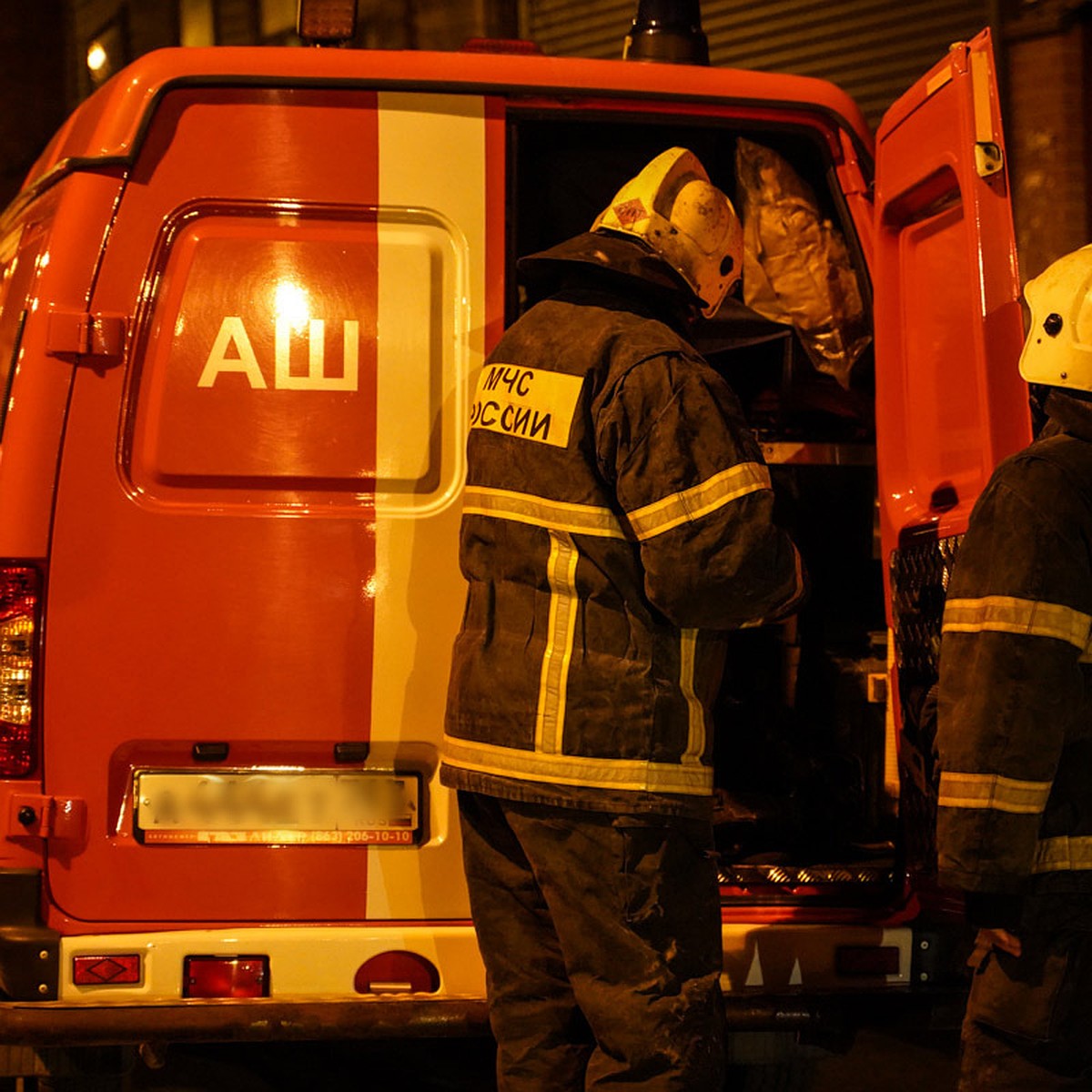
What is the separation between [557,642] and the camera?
2818 mm

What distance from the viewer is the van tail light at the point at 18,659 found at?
3201 millimetres

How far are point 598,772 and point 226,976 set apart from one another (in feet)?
3.22

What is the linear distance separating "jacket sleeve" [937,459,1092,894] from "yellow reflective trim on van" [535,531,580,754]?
0.69 metres

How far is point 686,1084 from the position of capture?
2.74m

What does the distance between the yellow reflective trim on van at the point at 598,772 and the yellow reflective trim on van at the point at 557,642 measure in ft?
0.10

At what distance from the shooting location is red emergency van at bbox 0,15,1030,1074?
10.5ft

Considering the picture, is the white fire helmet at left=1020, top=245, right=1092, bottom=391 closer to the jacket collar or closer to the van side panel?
the jacket collar

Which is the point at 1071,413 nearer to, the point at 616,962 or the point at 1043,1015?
the point at 1043,1015

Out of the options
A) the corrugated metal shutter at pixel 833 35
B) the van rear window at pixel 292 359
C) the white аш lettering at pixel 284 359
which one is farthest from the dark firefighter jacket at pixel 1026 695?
the corrugated metal shutter at pixel 833 35

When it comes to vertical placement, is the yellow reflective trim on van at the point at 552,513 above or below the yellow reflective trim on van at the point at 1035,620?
above

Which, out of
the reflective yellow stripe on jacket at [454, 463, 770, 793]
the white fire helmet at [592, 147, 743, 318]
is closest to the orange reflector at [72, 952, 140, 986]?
the reflective yellow stripe on jacket at [454, 463, 770, 793]

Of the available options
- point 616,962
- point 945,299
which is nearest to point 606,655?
point 616,962

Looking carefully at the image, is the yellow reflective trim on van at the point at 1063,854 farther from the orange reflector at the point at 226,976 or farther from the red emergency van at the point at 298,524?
the orange reflector at the point at 226,976

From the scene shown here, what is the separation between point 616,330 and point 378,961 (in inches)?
54.9
